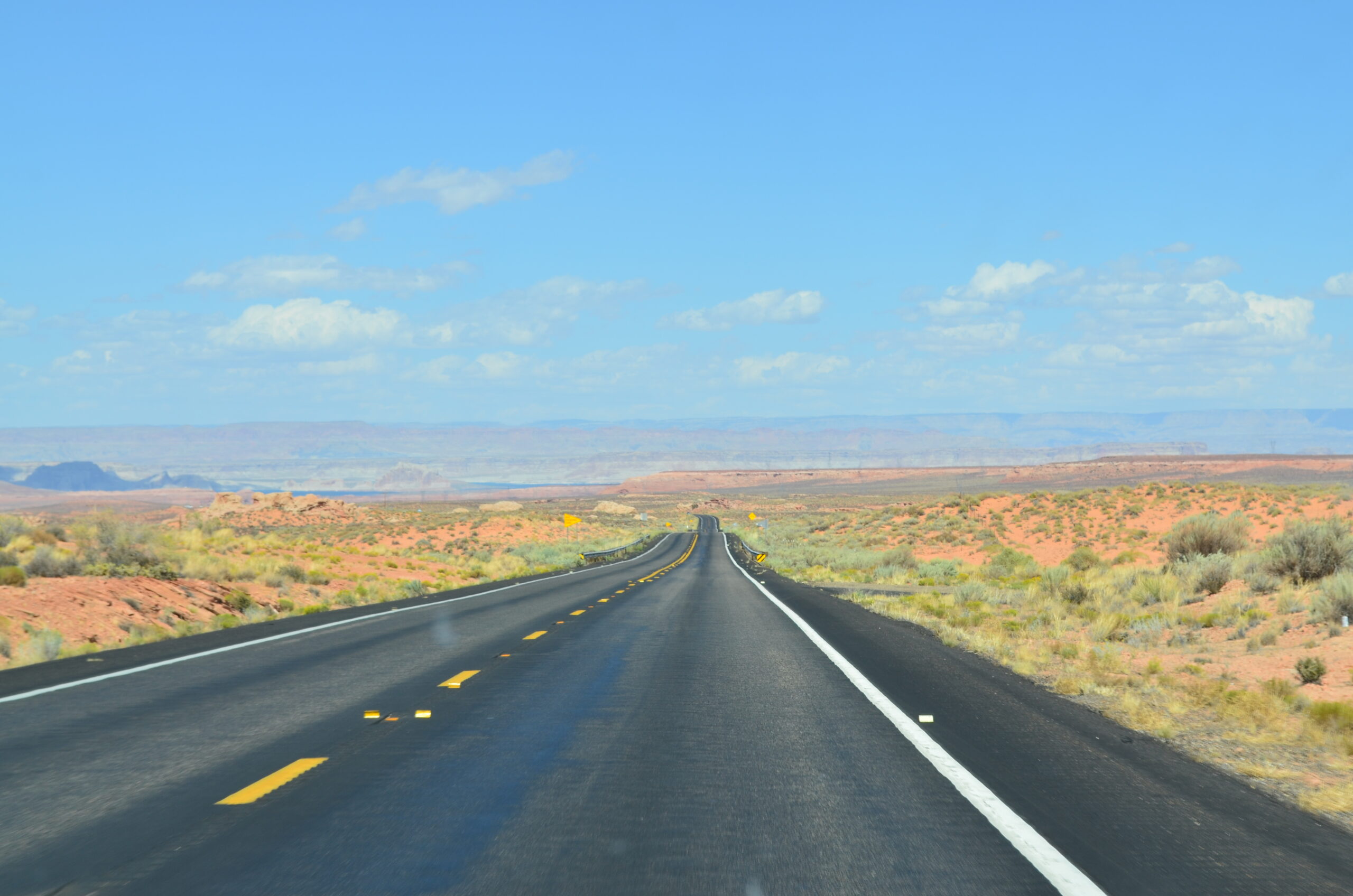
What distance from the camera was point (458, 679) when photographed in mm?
11094

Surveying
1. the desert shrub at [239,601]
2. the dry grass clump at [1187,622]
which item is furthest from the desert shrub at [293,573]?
the dry grass clump at [1187,622]

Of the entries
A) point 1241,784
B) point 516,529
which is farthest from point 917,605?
point 516,529

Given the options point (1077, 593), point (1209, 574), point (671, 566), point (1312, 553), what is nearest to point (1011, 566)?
point (671, 566)

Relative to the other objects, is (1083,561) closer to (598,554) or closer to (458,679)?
(598,554)

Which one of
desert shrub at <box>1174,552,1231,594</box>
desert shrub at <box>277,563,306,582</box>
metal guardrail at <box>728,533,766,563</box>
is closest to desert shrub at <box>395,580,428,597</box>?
desert shrub at <box>277,563,306,582</box>

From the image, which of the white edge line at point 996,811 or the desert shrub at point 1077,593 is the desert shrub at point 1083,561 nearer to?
the desert shrub at point 1077,593

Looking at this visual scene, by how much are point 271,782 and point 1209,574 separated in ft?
Result: 72.2

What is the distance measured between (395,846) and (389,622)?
13.6 meters

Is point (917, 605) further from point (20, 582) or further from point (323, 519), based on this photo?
point (323, 519)

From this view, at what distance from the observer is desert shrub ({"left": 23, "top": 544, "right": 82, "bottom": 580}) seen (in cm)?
2158

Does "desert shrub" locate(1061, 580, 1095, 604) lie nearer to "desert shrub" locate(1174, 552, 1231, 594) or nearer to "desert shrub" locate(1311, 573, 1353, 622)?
"desert shrub" locate(1174, 552, 1231, 594)

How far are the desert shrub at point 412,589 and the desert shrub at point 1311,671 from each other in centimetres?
1980

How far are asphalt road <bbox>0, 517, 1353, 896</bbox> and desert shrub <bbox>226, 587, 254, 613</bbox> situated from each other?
10.1 metres

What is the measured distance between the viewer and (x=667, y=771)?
22.9ft
